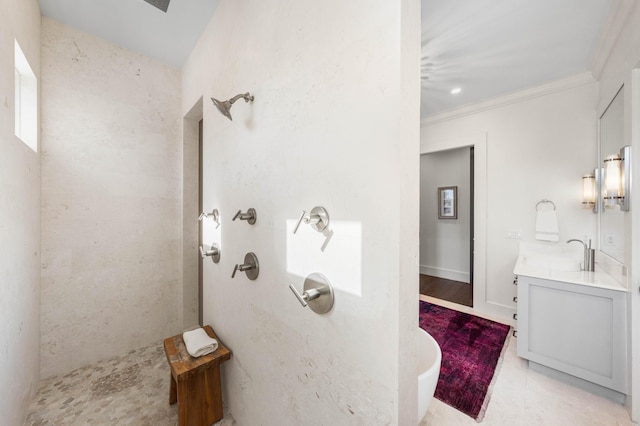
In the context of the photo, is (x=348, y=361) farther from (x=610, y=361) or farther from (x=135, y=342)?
(x=135, y=342)

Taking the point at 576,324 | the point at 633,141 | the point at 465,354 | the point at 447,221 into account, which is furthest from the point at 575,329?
the point at 447,221

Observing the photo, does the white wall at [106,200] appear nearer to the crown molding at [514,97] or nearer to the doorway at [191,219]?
the doorway at [191,219]

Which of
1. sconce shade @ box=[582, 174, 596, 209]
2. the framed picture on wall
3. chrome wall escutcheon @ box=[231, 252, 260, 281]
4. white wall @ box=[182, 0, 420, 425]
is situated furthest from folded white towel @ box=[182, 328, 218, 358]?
the framed picture on wall

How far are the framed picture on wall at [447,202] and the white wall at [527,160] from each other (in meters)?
1.38

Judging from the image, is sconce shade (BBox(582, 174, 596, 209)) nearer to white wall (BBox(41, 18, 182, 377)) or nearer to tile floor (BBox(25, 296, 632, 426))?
tile floor (BBox(25, 296, 632, 426))

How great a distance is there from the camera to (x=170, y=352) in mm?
1460

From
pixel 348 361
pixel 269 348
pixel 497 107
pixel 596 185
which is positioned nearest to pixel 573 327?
pixel 596 185

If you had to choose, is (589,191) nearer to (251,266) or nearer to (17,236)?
(251,266)

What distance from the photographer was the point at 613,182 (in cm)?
175

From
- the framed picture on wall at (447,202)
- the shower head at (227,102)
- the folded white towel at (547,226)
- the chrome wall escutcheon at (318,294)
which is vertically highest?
the shower head at (227,102)

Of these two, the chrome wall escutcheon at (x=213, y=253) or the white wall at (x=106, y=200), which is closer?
the chrome wall escutcheon at (x=213, y=253)

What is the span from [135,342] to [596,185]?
4.69 m

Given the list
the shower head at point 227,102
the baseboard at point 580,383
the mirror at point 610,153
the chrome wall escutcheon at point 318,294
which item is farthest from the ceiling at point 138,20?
the baseboard at point 580,383

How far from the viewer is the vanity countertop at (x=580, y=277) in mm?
1633
